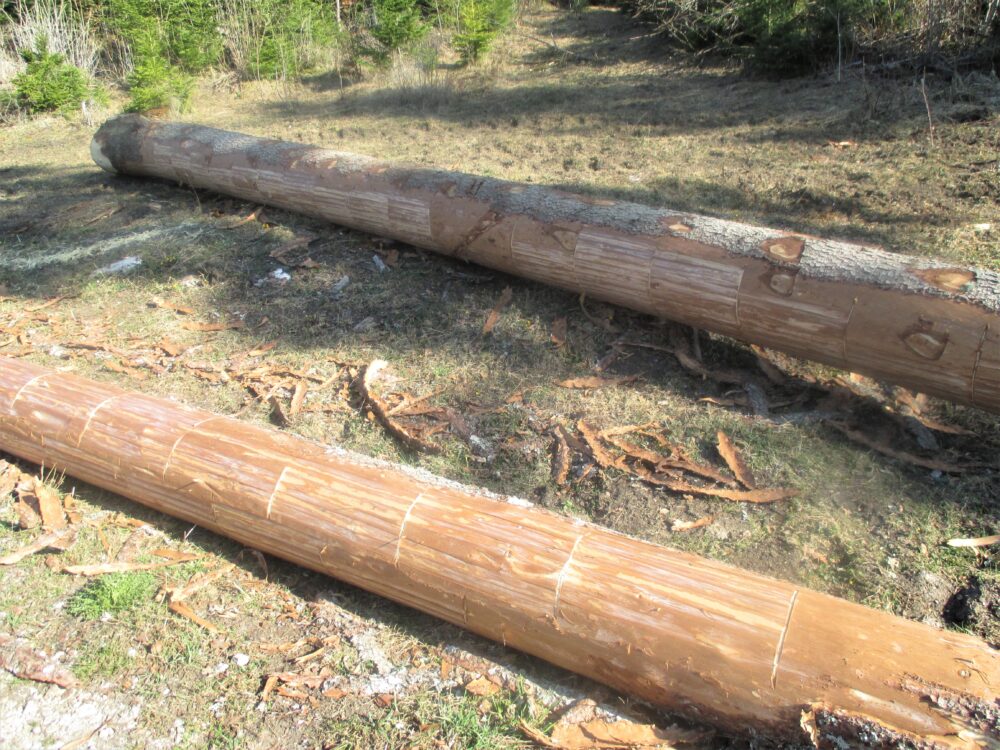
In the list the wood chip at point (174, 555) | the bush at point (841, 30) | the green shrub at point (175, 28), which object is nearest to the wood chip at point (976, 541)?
the wood chip at point (174, 555)

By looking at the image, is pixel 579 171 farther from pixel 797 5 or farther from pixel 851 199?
pixel 797 5

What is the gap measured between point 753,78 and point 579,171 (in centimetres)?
313

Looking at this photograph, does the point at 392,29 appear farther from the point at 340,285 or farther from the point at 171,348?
the point at 171,348

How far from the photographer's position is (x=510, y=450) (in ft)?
12.3

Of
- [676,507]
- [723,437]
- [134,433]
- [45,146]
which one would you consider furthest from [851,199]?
[45,146]

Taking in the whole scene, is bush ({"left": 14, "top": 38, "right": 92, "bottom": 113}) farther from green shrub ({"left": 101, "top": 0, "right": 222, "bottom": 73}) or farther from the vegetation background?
green shrub ({"left": 101, "top": 0, "right": 222, "bottom": 73})

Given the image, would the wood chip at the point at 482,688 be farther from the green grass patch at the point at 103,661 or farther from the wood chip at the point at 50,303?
the wood chip at the point at 50,303

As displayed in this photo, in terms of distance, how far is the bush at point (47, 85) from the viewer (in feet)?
32.8

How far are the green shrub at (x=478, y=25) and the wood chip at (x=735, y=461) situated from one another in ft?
25.6

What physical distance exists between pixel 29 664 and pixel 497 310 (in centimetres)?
292

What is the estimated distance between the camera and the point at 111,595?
9.77 ft

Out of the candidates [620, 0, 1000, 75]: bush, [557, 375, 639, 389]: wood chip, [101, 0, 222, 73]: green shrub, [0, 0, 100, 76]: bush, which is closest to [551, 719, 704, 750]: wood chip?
[557, 375, 639, 389]: wood chip

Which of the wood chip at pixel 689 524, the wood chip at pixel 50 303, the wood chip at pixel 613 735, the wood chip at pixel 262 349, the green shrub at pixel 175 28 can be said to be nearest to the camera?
A: the wood chip at pixel 613 735

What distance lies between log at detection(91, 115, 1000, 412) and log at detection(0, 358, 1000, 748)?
1499mm
